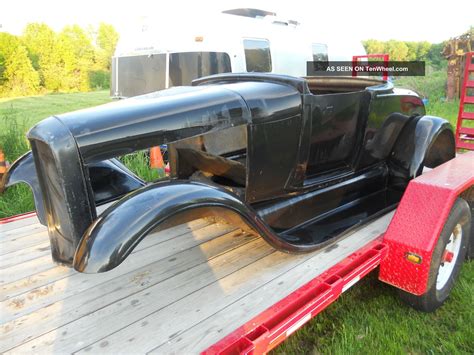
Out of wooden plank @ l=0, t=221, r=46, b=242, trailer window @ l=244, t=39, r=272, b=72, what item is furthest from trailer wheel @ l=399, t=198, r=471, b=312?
trailer window @ l=244, t=39, r=272, b=72

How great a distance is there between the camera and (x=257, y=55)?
314 inches

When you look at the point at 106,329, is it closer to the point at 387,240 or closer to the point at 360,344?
the point at 360,344

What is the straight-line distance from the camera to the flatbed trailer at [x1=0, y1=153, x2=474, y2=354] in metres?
1.68

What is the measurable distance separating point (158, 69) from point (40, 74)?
20097 millimetres

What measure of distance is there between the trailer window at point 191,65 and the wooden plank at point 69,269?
15.5 feet

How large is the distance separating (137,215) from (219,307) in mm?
639

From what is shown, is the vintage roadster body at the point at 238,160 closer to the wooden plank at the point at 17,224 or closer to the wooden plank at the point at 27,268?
the wooden plank at the point at 27,268

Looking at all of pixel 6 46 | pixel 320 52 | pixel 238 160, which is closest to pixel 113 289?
pixel 238 160

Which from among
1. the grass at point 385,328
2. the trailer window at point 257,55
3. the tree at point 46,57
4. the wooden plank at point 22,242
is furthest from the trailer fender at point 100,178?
the tree at point 46,57

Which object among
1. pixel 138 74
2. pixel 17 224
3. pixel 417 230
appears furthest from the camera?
pixel 138 74

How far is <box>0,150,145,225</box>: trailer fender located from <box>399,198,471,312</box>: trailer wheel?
2.13 m

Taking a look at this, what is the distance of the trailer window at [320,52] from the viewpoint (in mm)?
9624

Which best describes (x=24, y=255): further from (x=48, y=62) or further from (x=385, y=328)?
(x=48, y=62)

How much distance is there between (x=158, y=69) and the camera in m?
7.40
